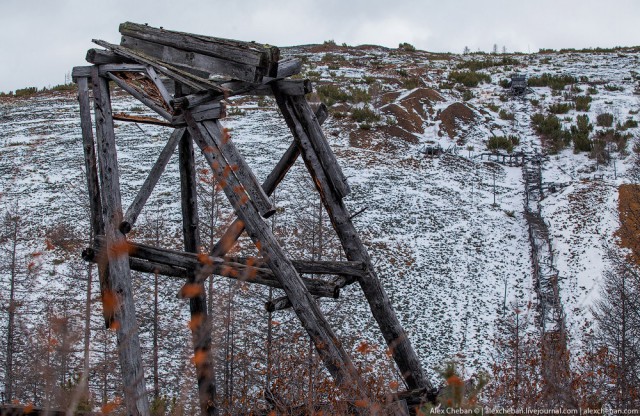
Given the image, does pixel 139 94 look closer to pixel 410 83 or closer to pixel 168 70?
pixel 168 70

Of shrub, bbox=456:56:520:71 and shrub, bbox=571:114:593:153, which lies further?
shrub, bbox=456:56:520:71

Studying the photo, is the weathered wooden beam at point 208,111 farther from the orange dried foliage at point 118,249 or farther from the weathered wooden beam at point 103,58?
the weathered wooden beam at point 103,58

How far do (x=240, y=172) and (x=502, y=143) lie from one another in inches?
883

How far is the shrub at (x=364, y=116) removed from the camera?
84.9ft

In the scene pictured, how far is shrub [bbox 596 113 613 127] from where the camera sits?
1011 inches

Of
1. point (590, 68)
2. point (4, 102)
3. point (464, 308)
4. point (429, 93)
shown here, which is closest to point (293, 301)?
point (464, 308)

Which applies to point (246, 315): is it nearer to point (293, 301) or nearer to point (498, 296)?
point (498, 296)

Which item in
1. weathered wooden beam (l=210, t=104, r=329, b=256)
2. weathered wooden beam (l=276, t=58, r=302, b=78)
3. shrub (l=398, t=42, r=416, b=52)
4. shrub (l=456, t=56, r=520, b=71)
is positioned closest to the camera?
weathered wooden beam (l=276, t=58, r=302, b=78)

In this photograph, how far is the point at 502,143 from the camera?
24.6 m

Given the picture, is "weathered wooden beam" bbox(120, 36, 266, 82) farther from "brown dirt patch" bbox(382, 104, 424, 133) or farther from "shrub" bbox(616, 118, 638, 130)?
"shrub" bbox(616, 118, 638, 130)

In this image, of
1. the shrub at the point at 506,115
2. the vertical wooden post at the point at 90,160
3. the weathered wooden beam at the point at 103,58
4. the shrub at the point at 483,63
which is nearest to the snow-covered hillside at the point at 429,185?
the shrub at the point at 506,115

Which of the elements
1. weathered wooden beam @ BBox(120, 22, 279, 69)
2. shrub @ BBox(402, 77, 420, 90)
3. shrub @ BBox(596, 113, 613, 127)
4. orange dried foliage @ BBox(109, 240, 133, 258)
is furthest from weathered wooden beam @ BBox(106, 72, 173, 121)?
shrub @ BBox(402, 77, 420, 90)

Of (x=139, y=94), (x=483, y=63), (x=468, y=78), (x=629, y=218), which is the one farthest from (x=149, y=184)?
(x=483, y=63)

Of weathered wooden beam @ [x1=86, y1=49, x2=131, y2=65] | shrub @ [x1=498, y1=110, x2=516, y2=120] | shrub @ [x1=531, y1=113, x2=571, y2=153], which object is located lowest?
weathered wooden beam @ [x1=86, y1=49, x2=131, y2=65]
